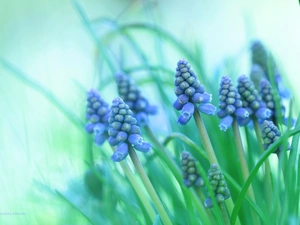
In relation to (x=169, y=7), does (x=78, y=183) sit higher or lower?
lower

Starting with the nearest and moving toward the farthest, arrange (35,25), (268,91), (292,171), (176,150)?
1. (292,171)
2. (268,91)
3. (176,150)
4. (35,25)

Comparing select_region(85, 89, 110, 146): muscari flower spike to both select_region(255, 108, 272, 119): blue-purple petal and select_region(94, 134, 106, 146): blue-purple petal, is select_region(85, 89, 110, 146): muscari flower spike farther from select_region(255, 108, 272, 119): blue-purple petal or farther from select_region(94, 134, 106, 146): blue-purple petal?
select_region(255, 108, 272, 119): blue-purple petal

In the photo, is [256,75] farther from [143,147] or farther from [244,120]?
[143,147]

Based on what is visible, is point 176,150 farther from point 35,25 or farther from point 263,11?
point 35,25

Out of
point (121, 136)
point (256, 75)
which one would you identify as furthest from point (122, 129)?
point (256, 75)

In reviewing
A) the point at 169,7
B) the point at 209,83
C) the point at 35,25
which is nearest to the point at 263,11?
the point at 169,7

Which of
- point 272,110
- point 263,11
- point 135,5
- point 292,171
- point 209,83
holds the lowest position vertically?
point 292,171

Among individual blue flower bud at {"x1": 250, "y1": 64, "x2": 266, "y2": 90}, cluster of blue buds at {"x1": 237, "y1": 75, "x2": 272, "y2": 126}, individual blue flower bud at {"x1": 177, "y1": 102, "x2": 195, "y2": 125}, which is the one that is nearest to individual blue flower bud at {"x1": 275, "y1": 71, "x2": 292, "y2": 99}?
individual blue flower bud at {"x1": 250, "y1": 64, "x2": 266, "y2": 90}
